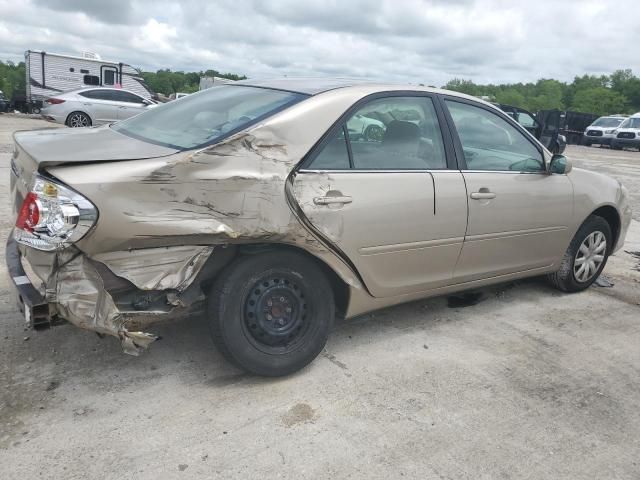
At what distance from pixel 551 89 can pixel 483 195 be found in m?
104

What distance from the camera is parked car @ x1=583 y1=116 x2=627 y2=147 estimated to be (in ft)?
95.7

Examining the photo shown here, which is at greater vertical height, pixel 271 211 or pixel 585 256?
pixel 271 211

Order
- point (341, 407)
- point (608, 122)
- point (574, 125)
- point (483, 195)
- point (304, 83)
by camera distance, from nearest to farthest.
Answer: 1. point (341, 407)
2. point (304, 83)
3. point (483, 195)
4. point (608, 122)
5. point (574, 125)

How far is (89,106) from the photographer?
659 inches

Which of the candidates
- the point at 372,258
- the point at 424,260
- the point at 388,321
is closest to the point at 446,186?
the point at 424,260

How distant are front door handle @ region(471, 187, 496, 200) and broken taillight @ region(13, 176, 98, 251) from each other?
7.70 ft

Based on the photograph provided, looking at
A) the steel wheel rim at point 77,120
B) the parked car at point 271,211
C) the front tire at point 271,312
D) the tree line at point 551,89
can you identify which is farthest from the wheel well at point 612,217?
the tree line at point 551,89

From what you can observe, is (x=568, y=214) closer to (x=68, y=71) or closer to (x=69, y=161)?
(x=69, y=161)

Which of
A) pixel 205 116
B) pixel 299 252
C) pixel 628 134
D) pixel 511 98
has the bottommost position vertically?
pixel 299 252

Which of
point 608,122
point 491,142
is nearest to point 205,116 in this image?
point 491,142

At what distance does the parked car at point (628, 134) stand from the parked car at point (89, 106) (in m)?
23.4

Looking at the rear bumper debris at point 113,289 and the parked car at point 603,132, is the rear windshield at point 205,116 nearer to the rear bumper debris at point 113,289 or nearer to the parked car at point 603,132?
the rear bumper debris at point 113,289

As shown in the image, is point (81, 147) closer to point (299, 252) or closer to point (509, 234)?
point (299, 252)

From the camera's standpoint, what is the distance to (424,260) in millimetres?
3471
